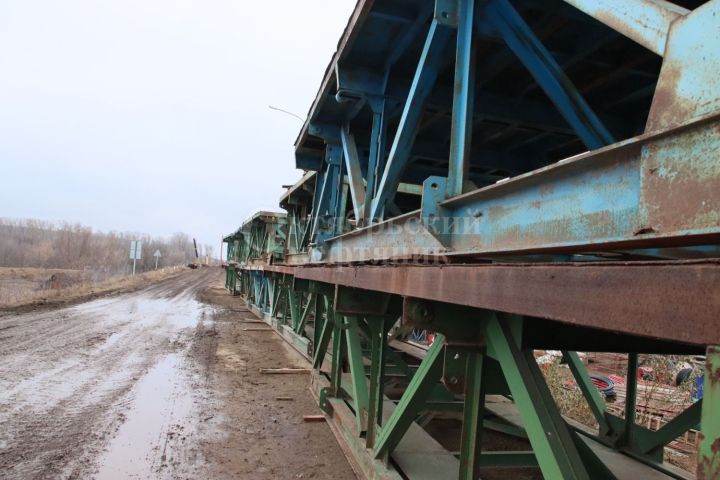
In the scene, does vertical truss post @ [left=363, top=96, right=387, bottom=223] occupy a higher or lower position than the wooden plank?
higher

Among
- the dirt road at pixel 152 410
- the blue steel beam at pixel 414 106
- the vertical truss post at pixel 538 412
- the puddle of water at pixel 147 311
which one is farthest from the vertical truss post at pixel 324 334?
the puddle of water at pixel 147 311

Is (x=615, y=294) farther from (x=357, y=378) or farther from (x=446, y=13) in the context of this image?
(x=357, y=378)

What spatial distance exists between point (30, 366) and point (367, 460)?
6.57m

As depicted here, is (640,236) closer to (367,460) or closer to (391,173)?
(391,173)

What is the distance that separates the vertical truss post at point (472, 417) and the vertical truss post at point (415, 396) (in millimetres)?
205

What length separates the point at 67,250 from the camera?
75062 mm

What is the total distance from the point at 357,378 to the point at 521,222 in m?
2.97

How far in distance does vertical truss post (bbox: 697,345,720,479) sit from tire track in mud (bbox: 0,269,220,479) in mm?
4429

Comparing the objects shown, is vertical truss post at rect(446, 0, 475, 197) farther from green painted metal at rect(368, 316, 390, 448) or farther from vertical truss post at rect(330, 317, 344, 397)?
vertical truss post at rect(330, 317, 344, 397)

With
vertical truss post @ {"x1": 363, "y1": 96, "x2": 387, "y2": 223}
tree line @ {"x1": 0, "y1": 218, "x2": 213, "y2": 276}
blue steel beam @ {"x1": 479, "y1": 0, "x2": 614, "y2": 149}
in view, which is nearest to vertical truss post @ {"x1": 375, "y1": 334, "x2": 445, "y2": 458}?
blue steel beam @ {"x1": 479, "y1": 0, "x2": 614, "y2": 149}

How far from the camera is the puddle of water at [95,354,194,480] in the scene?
4.11 meters

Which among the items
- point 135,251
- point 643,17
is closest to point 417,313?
point 643,17

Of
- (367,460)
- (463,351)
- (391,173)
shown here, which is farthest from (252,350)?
(463,351)

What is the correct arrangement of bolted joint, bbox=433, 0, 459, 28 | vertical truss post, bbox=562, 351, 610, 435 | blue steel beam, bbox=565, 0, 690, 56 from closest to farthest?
blue steel beam, bbox=565, 0, 690, 56 → bolted joint, bbox=433, 0, 459, 28 → vertical truss post, bbox=562, 351, 610, 435
